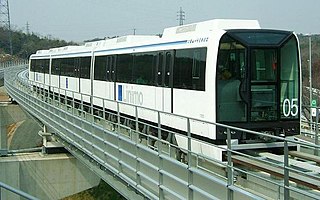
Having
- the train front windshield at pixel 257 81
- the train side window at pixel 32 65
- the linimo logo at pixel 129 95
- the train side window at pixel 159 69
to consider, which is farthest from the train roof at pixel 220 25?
the train side window at pixel 32 65

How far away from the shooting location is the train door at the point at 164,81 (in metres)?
14.3

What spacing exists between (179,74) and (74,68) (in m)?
16.2

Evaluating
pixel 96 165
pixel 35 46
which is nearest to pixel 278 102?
pixel 96 165

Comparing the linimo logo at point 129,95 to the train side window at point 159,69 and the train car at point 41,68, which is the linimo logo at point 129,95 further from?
the train car at point 41,68

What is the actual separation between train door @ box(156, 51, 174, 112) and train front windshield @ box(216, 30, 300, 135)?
2.68 m

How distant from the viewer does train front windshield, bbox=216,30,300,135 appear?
1180cm

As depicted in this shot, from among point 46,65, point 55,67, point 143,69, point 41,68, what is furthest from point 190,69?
point 41,68

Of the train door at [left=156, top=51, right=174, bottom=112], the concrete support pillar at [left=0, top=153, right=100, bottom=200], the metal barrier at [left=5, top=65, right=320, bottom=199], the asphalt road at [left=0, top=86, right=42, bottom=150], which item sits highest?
the train door at [left=156, top=51, right=174, bottom=112]

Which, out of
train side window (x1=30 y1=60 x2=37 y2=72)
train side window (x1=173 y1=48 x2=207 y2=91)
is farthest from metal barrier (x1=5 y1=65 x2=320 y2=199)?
train side window (x1=30 y1=60 x2=37 y2=72)

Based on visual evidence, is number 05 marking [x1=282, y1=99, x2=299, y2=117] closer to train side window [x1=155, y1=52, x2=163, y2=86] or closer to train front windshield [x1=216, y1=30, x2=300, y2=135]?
train front windshield [x1=216, y1=30, x2=300, y2=135]

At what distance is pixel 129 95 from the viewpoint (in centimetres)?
1862

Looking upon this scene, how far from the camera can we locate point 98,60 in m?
23.6

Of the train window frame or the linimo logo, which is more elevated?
the train window frame

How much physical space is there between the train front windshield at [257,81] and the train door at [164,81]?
2.68 m
